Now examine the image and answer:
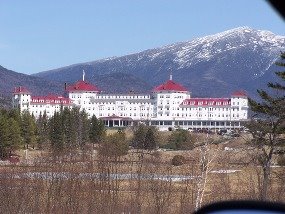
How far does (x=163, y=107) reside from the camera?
9075 cm

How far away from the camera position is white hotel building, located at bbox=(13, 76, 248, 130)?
89.9 meters

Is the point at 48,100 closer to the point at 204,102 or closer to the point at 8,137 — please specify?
the point at 204,102

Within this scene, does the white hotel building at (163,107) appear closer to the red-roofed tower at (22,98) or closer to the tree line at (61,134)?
the red-roofed tower at (22,98)

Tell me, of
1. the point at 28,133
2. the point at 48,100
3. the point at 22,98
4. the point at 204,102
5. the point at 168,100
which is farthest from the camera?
the point at 48,100

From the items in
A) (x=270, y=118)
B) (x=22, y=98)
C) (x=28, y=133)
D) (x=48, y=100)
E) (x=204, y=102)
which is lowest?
(x=28, y=133)

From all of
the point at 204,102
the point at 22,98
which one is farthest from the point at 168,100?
the point at 22,98

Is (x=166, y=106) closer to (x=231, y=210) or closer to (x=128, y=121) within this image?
(x=128, y=121)

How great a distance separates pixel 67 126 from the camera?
4578 cm

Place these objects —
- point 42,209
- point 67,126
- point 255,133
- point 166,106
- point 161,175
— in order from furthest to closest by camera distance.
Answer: point 166,106
point 67,126
point 255,133
point 161,175
point 42,209

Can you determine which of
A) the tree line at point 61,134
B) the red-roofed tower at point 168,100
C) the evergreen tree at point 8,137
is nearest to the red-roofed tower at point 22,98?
the red-roofed tower at point 168,100

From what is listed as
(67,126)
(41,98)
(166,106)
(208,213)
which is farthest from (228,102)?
(208,213)

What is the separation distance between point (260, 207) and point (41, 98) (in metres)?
93.4

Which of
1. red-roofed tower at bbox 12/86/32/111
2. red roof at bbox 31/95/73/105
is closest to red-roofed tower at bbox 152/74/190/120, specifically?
red roof at bbox 31/95/73/105

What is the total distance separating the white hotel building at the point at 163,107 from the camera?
89.9 m
